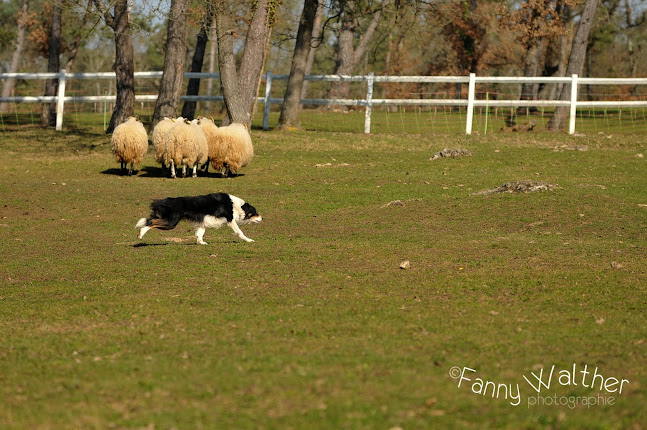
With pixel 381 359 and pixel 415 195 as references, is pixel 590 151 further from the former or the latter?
pixel 381 359

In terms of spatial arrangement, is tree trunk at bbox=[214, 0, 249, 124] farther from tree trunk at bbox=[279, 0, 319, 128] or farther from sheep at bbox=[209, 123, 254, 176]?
tree trunk at bbox=[279, 0, 319, 128]

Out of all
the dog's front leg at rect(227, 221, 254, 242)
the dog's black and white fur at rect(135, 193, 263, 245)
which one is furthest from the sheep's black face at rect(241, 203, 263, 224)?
the dog's front leg at rect(227, 221, 254, 242)

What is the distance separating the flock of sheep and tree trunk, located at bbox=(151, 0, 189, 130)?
4.41 m

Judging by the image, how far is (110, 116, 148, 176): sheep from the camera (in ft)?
68.8

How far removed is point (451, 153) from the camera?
23.2 m

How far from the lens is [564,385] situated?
640 cm

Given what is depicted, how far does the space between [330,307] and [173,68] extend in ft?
61.1

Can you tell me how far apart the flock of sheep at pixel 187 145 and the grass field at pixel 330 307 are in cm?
96

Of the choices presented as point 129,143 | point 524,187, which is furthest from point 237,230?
point 129,143

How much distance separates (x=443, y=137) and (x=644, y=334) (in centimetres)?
1942

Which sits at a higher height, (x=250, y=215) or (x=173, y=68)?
(x=173, y=68)

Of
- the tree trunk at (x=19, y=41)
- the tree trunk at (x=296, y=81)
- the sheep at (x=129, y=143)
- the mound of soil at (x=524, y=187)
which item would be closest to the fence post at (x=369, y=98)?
the tree trunk at (x=296, y=81)

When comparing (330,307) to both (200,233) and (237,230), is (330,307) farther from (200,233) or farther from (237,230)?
(200,233)

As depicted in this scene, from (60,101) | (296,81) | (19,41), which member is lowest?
(60,101)
